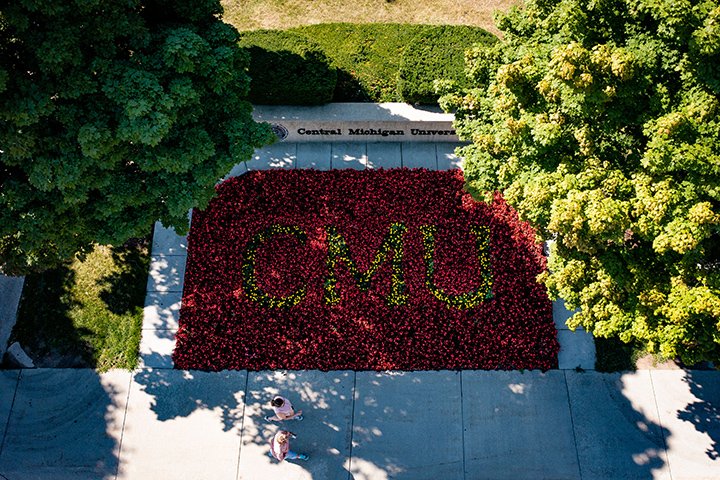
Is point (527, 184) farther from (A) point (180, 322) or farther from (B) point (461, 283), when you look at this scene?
(A) point (180, 322)

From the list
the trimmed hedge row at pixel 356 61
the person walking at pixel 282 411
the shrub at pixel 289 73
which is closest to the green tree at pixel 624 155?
the trimmed hedge row at pixel 356 61

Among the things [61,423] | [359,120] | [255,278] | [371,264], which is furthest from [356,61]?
[61,423]

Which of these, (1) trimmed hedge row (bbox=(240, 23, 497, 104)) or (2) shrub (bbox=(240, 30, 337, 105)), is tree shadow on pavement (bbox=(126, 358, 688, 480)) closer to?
(2) shrub (bbox=(240, 30, 337, 105))

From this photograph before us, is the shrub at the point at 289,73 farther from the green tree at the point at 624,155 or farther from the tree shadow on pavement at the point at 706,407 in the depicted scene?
the tree shadow on pavement at the point at 706,407

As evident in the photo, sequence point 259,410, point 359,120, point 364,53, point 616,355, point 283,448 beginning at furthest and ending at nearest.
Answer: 1. point 364,53
2. point 359,120
3. point 616,355
4. point 259,410
5. point 283,448

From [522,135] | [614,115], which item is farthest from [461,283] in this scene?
[614,115]

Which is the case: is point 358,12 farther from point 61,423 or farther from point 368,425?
point 61,423
